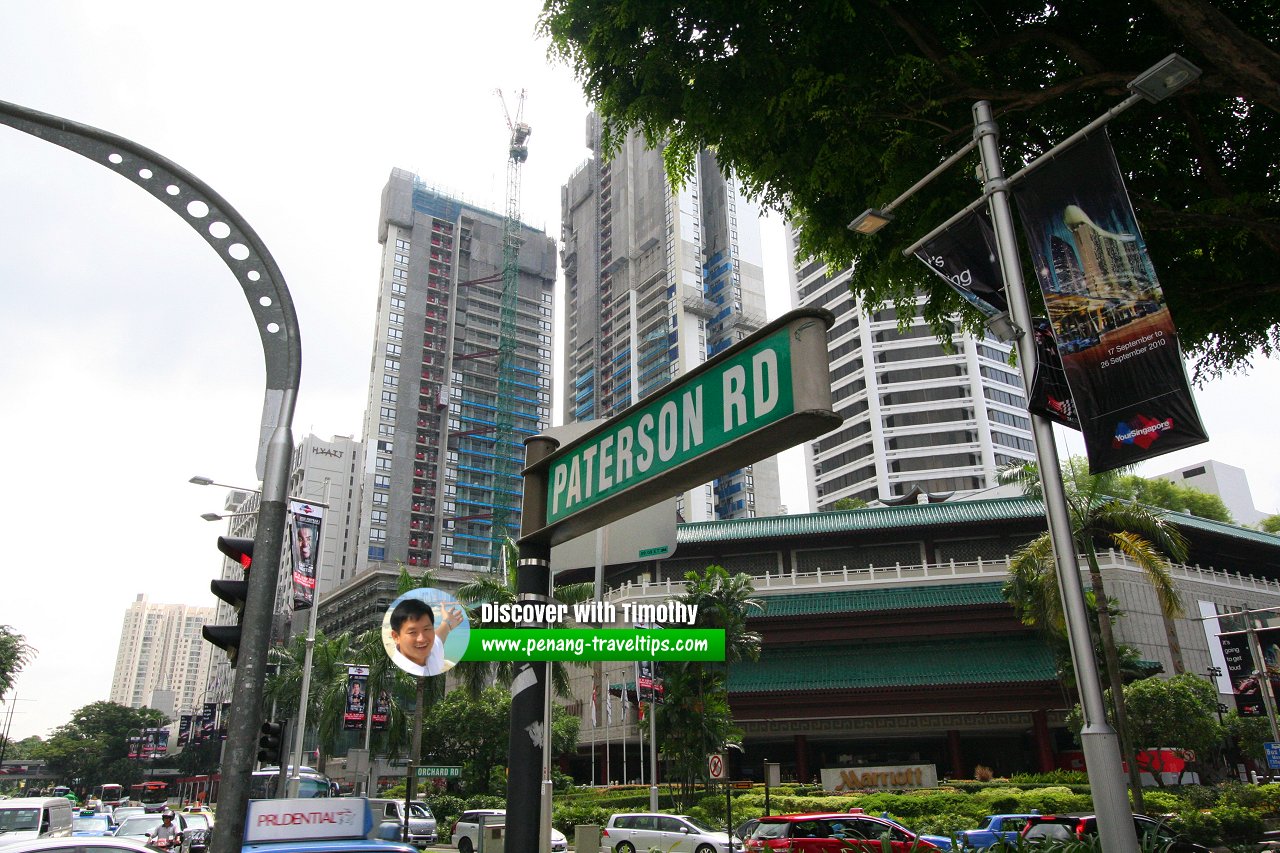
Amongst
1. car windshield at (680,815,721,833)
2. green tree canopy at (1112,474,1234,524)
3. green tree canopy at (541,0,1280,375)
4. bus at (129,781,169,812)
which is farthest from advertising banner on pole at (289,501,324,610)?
bus at (129,781,169,812)

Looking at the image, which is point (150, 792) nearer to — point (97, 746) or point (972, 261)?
point (97, 746)

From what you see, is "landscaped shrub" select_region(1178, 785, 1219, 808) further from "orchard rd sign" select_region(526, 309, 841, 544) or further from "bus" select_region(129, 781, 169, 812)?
"bus" select_region(129, 781, 169, 812)

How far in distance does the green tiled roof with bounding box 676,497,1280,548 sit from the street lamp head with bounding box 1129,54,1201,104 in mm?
46918

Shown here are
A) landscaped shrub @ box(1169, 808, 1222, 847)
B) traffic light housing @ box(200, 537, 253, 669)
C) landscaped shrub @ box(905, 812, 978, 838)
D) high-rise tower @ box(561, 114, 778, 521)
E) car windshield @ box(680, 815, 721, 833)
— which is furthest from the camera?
high-rise tower @ box(561, 114, 778, 521)

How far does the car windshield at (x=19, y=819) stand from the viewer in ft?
66.8

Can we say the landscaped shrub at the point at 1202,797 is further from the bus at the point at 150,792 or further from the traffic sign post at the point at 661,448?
the bus at the point at 150,792

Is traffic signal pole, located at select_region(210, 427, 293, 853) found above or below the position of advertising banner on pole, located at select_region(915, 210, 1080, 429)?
below

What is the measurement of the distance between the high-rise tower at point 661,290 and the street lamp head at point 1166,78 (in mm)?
117035

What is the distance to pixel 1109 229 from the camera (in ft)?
26.7

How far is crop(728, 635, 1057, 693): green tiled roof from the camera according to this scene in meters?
45.8

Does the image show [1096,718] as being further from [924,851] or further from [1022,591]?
[1022,591]

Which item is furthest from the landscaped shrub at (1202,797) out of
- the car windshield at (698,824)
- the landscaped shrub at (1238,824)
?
the car windshield at (698,824)

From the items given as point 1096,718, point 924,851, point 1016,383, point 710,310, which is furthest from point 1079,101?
point 710,310

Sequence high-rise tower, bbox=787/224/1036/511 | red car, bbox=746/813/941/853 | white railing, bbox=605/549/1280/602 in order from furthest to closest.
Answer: high-rise tower, bbox=787/224/1036/511 < white railing, bbox=605/549/1280/602 < red car, bbox=746/813/941/853
